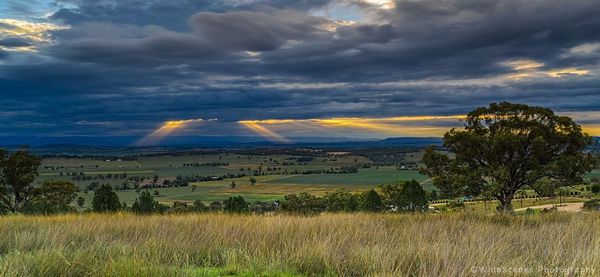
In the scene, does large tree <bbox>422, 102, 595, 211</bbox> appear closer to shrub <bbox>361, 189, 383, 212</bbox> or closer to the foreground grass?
the foreground grass

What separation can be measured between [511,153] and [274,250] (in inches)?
901

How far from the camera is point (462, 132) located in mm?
28125

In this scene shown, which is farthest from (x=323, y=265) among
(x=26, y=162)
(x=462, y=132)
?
(x=26, y=162)

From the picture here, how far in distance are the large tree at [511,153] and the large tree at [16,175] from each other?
95.5 ft

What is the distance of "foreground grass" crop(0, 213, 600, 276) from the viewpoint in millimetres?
6234

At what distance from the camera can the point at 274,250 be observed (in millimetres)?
8227

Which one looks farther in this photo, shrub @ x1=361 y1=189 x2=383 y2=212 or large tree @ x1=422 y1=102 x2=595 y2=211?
shrub @ x1=361 y1=189 x2=383 y2=212

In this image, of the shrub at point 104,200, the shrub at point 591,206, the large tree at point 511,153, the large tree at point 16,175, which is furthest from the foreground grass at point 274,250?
the large tree at point 16,175

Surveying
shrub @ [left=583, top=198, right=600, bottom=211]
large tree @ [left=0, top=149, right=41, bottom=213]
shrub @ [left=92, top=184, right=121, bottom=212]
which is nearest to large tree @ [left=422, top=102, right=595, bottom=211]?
shrub @ [left=583, top=198, right=600, bottom=211]

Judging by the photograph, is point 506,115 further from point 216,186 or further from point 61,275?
point 216,186

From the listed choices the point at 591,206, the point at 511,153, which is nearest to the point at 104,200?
the point at 511,153

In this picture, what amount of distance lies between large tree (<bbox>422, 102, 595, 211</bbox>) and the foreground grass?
1656 centimetres

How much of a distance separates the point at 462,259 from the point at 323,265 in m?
2.03

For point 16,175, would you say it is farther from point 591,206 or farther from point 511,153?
point 591,206
